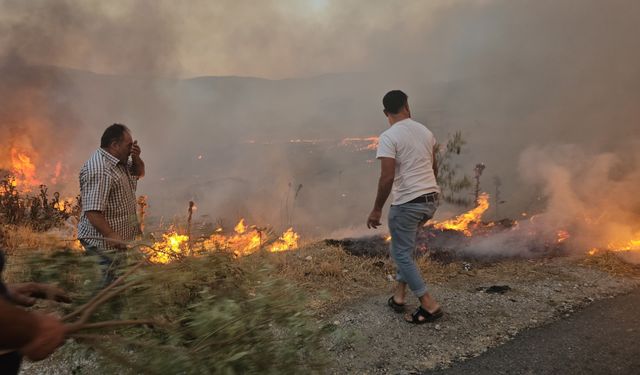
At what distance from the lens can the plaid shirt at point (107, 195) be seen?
3.02 m

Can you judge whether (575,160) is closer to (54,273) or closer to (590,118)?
(590,118)

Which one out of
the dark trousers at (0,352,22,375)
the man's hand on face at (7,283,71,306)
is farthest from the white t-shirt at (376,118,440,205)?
the dark trousers at (0,352,22,375)

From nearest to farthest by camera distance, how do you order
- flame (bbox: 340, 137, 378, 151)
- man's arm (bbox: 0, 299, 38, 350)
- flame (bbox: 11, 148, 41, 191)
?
man's arm (bbox: 0, 299, 38, 350), flame (bbox: 11, 148, 41, 191), flame (bbox: 340, 137, 378, 151)

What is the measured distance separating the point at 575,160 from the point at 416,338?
Answer: 6.06m

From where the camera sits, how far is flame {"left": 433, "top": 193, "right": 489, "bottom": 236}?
6.81m

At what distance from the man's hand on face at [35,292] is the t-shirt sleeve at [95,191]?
1.33 metres

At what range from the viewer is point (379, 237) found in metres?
6.59

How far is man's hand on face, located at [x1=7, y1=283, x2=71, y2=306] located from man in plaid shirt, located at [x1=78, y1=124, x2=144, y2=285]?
44.4 inches

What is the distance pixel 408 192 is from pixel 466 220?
395 cm

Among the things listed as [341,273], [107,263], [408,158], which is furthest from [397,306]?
[107,263]

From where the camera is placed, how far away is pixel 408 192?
12.1ft

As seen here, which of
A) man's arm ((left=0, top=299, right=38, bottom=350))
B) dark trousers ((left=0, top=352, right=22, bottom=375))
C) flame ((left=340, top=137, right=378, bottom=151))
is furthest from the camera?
flame ((left=340, top=137, right=378, bottom=151))

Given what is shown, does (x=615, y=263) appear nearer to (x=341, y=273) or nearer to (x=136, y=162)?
(x=341, y=273)

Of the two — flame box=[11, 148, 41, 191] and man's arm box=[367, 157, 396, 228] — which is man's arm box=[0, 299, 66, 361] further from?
flame box=[11, 148, 41, 191]
